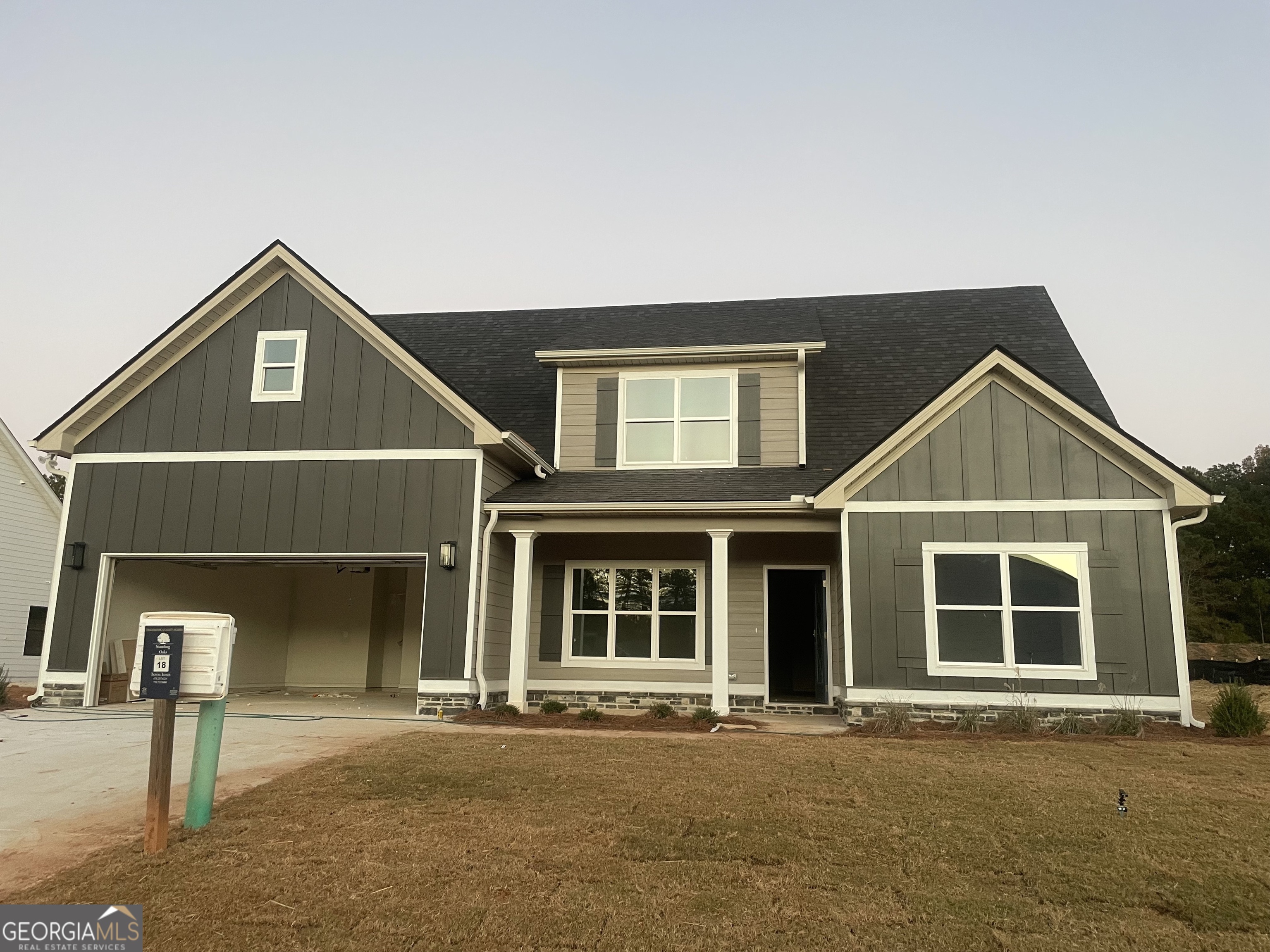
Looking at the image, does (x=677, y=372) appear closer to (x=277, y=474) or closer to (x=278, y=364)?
(x=278, y=364)

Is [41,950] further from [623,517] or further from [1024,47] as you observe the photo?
[1024,47]

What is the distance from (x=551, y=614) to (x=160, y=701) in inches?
334

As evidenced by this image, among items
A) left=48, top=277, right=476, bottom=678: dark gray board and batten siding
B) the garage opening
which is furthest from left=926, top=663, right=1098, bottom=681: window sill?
the garage opening

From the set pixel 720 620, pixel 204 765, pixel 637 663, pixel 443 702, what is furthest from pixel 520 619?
pixel 204 765

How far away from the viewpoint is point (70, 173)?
1659cm

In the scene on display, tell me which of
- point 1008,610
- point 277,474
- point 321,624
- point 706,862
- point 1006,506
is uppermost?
point 277,474

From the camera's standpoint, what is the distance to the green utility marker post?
5125 mm

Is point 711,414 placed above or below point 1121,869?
above

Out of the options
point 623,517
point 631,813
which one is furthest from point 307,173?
point 631,813

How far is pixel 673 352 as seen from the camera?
13.4 metres

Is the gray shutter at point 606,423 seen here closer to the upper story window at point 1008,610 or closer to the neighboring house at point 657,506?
the neighboring house at point 657,506

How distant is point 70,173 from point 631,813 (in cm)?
1727

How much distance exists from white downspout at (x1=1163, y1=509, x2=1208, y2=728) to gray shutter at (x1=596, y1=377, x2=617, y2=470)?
752 centimetres

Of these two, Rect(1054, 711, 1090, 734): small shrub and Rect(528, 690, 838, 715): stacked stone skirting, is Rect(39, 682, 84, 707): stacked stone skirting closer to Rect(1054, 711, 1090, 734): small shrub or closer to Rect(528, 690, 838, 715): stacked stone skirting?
Rect(528, 690, 838, 715): stacked stone skirting
